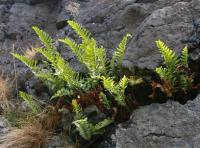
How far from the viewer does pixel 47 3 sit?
859cm

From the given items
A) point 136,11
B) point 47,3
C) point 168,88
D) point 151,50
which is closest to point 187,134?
point 168,88

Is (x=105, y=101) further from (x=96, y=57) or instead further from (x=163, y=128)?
(x=163, y=128)

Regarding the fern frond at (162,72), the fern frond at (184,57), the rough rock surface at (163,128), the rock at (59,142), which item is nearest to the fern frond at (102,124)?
the rough rock surface at (163,128)

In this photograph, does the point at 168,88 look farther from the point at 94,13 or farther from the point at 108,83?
the point at 94,13

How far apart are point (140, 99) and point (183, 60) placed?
2.48 ft

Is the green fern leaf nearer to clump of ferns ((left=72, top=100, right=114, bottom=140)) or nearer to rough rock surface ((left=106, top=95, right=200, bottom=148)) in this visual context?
rough rock surface ((left=106, top=95, right=200, bottom=148))

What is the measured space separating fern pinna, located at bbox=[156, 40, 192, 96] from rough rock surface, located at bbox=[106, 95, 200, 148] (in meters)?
0.20

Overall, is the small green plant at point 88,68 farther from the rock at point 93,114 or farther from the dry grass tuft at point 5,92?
the dry grass tuft at point 5,92

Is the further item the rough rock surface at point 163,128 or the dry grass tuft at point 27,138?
the dry grass tuft at point 27,138

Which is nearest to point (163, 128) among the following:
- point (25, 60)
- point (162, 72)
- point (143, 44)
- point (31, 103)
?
point (162, 72)

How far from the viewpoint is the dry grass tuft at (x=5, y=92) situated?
19.5 ft

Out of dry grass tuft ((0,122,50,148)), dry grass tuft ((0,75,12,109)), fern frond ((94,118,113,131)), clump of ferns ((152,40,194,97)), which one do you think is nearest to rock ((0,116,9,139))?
dry grass tuft ((0,122,50,148))

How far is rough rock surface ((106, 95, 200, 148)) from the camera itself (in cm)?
407

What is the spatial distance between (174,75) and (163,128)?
24.6 inches
